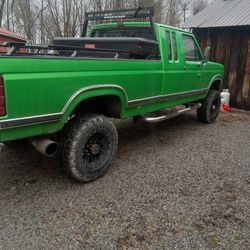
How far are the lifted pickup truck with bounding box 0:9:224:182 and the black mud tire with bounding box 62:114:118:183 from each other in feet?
0.04

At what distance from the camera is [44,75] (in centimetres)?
285

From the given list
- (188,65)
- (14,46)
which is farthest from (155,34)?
(14,46)

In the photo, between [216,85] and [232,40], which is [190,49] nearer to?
[216,85]

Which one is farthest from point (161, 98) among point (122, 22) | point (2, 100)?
point (2, 100)

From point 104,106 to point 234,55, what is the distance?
597 centimetres

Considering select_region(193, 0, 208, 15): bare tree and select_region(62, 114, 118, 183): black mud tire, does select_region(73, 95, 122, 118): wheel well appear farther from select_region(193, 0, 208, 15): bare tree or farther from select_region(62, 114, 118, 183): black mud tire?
select_region(193, 0, 208, 15): bare tree

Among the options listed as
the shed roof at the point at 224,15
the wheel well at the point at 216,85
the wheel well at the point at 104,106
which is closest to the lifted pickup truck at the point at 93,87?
the wheel well at the point at 104,106

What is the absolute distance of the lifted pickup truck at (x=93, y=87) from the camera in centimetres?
277

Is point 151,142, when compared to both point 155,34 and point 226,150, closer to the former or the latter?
point 226,150

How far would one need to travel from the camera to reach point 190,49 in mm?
5680

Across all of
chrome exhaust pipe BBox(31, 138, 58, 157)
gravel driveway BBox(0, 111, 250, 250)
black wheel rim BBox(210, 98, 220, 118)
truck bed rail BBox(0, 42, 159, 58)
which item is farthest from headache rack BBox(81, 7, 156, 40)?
black wheel rim BBox(210, 98, 220, 118)

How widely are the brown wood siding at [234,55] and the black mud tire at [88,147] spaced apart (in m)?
5.98

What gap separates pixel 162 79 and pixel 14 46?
7.38ft

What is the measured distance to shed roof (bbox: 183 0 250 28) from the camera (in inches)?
319
